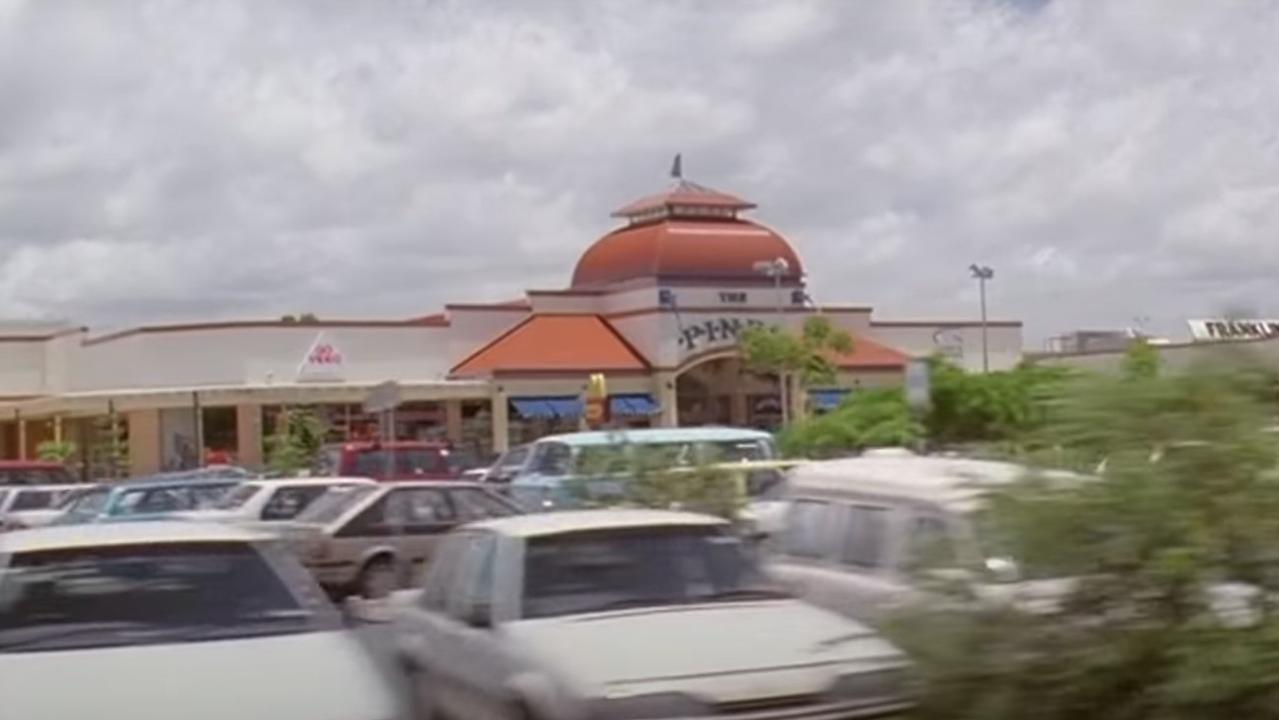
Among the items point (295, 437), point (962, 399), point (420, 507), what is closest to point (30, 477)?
point (295, 437)

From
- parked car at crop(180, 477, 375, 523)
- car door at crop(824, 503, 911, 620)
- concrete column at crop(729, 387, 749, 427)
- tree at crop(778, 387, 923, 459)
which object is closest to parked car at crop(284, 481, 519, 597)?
parked car at crop(180, 477, 375, 523)

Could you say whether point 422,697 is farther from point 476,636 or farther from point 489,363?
point 489,363

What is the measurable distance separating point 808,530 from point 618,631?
11.8 ft

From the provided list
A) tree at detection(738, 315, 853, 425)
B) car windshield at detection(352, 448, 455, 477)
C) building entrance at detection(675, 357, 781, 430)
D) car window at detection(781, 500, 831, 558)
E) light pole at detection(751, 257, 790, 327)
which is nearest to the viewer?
car window at detection(781, 500, 831, 558)

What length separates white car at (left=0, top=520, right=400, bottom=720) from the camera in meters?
8.32

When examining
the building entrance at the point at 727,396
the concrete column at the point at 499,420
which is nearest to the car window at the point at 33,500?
the concrete column at the point at 499,420

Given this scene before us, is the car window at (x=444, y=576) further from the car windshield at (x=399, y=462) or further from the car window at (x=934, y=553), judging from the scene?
the car windshield at (x=399, y=462)

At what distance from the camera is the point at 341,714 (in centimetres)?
830

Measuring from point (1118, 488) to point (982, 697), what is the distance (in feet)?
2.63

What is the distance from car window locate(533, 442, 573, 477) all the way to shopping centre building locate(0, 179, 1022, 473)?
24851 millimetres

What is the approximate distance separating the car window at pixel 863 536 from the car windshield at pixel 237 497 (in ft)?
48.3

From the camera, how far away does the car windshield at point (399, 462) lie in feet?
117

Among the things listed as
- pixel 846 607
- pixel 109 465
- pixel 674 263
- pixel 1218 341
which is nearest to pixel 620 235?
pixel 674 263

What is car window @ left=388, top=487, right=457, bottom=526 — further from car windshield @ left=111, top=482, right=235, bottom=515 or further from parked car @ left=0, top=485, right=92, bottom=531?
parked car @ left=0, top=485, right=92, bottom=531
